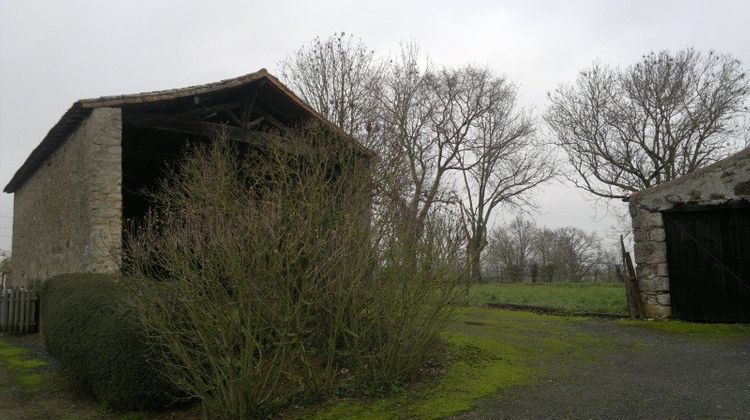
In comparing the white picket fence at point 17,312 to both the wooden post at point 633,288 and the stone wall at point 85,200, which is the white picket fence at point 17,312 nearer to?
the stone wall at point 85,200

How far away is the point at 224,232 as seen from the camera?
5047 mm

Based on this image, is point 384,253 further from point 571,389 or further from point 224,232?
point 571,389

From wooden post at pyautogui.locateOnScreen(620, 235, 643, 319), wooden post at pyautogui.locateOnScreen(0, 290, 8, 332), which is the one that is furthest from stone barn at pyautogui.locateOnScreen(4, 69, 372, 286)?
wooden post at pyautogui.locateOnScreen(620, 235, 643, 319)

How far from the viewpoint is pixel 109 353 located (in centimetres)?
564

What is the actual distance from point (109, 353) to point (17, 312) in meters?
8.76

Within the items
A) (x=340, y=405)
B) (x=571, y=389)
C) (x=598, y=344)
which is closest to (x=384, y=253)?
(x=340, y=405)

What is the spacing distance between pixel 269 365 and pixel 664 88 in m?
21.3

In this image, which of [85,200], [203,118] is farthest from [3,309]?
[203,118]

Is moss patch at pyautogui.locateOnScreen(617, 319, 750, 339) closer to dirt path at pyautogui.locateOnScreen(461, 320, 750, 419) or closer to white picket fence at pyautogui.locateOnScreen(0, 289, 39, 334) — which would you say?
dirt path at pyautogui.locateOnScreen(461, 320, 750, 419)

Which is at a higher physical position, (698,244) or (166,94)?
(166,94)

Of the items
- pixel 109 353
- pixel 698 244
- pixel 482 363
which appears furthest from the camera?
pixel 698 244

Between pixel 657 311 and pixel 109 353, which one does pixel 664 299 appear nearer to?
pixel 657 311

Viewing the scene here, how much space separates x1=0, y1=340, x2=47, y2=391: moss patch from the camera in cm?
746

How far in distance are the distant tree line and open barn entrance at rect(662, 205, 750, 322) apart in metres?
20.3
